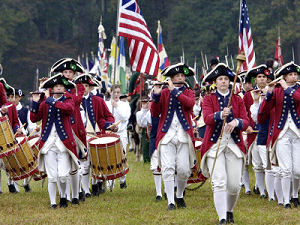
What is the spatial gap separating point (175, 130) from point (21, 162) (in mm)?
3008

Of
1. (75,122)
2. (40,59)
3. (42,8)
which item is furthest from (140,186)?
(42,8)

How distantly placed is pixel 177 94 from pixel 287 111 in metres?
1.61

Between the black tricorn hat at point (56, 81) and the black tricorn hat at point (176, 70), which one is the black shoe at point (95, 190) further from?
the black tricorn hat at point (176, 70)

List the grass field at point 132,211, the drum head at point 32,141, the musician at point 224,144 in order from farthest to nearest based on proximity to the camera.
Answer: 1. the drum head at point 32,141
2. the grass field at point 132,211
3. the musician at point 224,144

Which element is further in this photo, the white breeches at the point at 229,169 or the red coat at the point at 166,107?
the red coat at the point at 166,107

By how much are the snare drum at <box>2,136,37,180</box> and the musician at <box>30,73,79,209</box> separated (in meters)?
1.36

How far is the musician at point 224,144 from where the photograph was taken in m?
9.89

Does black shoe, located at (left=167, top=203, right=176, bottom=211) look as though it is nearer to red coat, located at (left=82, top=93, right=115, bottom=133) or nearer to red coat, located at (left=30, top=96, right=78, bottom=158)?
red coat, located at (left=30, top=96, right=78, bottom=158)

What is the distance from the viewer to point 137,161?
21422mm

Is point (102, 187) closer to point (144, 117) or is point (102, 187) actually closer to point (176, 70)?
point (144, 117)

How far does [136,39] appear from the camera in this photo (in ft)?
44.3

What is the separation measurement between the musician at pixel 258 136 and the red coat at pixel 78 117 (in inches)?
108

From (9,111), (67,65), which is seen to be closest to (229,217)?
(67,65)

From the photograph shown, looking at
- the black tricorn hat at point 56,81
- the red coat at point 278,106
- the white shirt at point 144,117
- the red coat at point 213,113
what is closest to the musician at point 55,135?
the black tricorn hat at point 56,81
